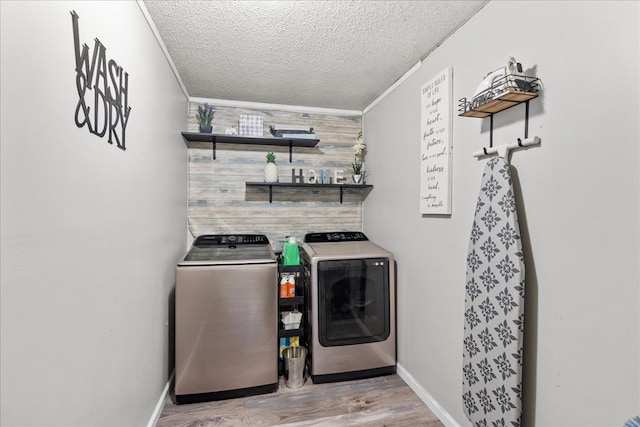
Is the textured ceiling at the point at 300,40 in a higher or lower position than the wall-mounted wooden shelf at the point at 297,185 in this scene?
higher

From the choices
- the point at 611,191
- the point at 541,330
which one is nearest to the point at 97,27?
the point at 611,191

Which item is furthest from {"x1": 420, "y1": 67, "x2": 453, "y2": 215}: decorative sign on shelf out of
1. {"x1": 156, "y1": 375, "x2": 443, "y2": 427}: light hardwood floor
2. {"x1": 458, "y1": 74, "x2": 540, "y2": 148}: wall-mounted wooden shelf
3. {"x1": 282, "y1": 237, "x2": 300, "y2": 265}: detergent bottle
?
{"x1": 156, "y1": 375, "x2": 443, "y2": 427}: light hardwood floor

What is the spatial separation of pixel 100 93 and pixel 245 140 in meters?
1.68

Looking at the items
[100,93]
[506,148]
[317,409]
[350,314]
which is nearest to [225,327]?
[317,409]

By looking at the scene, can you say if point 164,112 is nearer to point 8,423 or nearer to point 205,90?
point 205,90

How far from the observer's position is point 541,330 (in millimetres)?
1188

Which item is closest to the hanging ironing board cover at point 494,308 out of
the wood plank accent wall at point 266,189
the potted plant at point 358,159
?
the potted plant at point 358,159

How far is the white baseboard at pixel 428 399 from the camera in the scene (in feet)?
5.75

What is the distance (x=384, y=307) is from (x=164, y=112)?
2142 millimetres

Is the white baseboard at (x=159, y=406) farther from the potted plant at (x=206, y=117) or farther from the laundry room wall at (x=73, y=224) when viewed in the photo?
the potted plant at (x=206, y=117)

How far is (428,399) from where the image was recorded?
1945 mm

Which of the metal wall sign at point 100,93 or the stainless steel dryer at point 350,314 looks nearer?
the metal wall sign at point 100,93

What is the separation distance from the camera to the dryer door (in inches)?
89.1

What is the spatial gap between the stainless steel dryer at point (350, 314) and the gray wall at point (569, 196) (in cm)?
65
